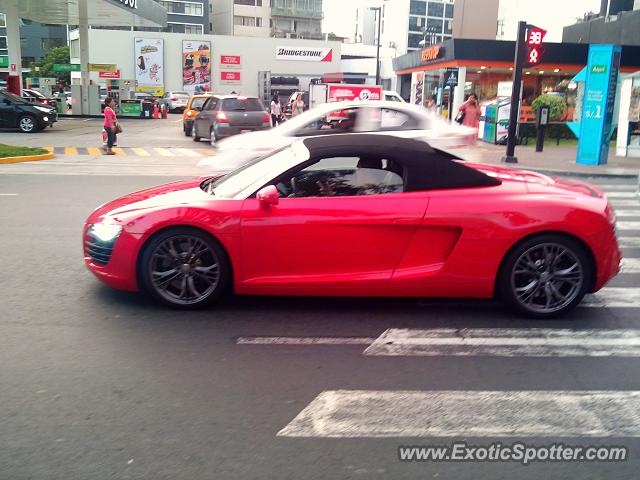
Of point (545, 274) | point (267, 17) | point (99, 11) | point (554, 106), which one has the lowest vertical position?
point (545, 274)

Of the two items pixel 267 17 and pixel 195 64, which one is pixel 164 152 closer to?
pixel 195 64


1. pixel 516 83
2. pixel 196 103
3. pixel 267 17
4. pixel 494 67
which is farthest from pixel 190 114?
pixel 267 17

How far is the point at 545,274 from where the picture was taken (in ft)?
16.7

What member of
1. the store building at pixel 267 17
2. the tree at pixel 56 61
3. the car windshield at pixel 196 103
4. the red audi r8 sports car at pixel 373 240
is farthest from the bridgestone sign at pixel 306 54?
the red audi r8 sports car at pixel 373 240

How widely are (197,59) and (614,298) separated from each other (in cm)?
5896

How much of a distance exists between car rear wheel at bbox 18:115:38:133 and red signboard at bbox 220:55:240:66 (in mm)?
37800

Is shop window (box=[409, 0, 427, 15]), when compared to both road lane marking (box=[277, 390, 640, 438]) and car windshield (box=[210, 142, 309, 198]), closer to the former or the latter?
car windshield (box=[210, 142, 309, 198])

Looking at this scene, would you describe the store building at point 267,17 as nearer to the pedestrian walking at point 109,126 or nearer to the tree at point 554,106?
the tree at point 554,106

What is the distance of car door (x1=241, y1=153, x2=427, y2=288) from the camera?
5.04 metres

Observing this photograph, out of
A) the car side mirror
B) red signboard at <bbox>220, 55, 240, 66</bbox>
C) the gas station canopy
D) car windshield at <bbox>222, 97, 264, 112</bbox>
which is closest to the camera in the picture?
the car side mirror

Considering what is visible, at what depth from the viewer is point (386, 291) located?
5109mm

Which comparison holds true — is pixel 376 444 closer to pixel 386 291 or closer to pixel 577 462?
pixel 577 462

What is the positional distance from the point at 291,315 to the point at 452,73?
3249 centimetres

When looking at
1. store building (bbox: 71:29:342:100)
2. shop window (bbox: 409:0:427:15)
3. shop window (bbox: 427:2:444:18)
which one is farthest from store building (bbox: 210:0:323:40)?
shop window (bbox: 427:2:444:18)
